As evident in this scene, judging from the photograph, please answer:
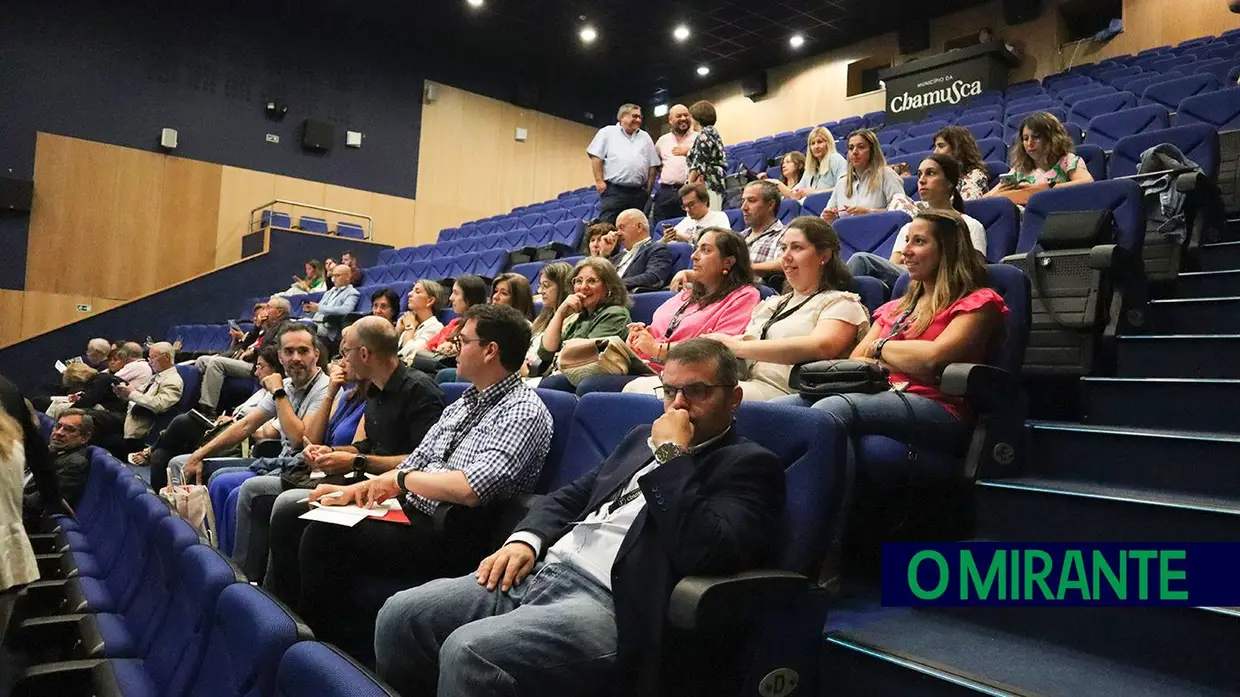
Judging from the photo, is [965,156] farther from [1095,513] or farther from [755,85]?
[755,85]

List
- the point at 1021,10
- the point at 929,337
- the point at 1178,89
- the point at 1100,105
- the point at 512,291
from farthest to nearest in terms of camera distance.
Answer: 1. the point at 1021,10
2. the point at 1100,105
3. the point at 1178,89
4. the point at 512,291
5. the point at 929,337

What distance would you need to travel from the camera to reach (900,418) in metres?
1.54

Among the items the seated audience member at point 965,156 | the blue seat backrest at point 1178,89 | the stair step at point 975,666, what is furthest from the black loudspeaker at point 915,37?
the stair step at point 975,666

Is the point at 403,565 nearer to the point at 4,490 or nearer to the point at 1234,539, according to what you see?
the point at 4,490

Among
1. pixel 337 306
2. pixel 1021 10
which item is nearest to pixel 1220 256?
pixel 337 306

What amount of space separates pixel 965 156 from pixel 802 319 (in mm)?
1529

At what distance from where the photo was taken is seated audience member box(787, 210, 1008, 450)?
60.9 inches

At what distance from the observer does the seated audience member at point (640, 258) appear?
3.27 m

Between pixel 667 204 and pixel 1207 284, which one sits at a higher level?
pixel 667 204

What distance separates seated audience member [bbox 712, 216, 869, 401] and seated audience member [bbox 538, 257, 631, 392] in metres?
0.59

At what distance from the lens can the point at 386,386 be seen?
2.17 m

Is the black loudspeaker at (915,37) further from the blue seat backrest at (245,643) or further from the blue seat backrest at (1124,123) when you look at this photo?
the blue seat backrest at (245,643)

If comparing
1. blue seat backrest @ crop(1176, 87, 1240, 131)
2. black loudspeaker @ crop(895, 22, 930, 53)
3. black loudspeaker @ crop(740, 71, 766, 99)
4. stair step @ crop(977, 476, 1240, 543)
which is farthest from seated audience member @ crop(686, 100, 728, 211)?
black loudspeaker @ crop(740, 71, 766, 99)

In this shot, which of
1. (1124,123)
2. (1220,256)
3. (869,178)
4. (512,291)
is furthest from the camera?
(1124,123)
